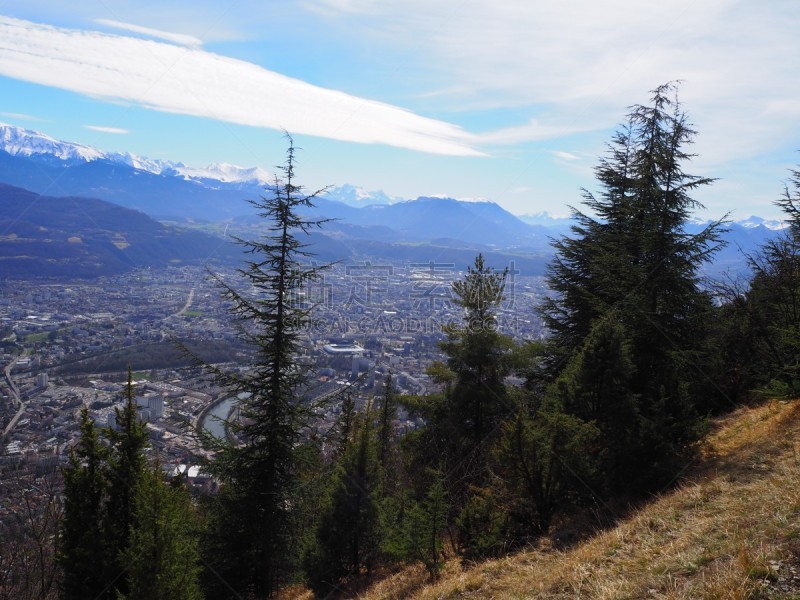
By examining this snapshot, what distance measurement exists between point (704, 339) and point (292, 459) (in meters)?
9.49

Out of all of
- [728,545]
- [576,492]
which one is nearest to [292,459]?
[576,492]

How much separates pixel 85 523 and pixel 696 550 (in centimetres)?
861

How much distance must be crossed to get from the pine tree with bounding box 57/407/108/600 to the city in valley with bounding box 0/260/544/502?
1134 millimetres

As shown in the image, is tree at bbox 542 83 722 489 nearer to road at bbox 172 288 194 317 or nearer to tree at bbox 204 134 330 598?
tree at bbox 204 134 330 598

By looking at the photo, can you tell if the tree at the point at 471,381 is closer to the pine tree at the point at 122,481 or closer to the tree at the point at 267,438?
the tree at the point at 267,438

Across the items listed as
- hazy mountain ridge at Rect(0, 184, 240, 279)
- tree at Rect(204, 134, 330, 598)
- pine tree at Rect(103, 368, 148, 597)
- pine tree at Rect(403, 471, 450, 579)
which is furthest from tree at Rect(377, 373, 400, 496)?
hazy mountain ridge at Rect(0, 184, 240, 279)

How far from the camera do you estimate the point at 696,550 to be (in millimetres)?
4832

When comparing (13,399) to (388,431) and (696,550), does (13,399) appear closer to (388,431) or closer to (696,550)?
(388,431)

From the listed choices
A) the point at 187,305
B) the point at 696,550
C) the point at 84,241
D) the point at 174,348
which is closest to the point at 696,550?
the point at 696,550

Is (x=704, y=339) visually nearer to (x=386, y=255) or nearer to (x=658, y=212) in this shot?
(x=658, y=212)

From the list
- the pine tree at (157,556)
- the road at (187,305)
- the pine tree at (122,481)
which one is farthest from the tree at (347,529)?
the road at (187,305)

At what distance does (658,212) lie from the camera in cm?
1033

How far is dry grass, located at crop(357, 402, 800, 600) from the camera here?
4105mm

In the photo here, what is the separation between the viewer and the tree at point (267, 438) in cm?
973
